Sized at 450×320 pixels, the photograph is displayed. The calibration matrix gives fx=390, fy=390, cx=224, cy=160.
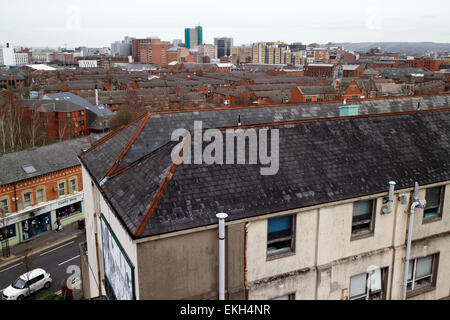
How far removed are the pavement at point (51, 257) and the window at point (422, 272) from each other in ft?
54.3

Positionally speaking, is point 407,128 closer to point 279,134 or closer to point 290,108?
point 279,134

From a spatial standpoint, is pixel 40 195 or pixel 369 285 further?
pixel 40 195

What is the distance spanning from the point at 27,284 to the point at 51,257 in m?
5.32

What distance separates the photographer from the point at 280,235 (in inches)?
439

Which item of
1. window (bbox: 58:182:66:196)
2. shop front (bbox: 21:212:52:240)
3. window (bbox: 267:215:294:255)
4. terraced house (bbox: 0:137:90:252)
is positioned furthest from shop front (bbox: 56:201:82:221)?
window (bbox: 267:215:294:255)

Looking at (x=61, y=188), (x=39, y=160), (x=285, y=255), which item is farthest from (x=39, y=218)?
(x=285, y=255)

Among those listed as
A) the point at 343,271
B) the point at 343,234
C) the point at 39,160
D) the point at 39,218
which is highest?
the point at 343,234

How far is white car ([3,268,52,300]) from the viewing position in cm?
2245

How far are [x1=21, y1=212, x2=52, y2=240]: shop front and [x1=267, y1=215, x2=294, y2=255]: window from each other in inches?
1010

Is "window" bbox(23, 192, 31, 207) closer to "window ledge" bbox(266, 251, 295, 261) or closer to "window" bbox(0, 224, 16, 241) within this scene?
"window" bbox(0, 224, 16, 241)

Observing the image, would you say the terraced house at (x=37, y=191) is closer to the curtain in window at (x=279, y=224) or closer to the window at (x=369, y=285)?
the curtain in window at (x=279, y=224)

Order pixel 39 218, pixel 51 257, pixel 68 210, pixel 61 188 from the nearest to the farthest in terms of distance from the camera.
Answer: pixel 51 257 → pixel 39 218 → pixel 61 188 → pixel 68 210

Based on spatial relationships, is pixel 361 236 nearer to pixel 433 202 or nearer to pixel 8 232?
pixel 433 202

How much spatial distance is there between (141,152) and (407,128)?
9.88m
